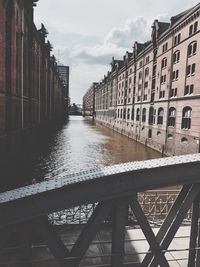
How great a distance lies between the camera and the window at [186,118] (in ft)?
78.1

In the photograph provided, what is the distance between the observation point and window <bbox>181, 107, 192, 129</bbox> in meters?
23.8

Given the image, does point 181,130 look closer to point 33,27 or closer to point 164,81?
point 164,81

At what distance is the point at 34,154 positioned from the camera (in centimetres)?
2469

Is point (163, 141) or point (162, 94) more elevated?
point (162, 94)

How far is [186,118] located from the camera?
2450cm

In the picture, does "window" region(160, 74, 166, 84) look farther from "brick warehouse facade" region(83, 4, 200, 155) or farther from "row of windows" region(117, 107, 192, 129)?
"row of windows" region(117, 107, 192, 129)

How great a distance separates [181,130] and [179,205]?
874 inches

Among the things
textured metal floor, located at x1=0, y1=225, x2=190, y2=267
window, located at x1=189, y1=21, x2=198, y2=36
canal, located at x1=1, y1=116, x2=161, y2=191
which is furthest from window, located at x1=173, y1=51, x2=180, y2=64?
textured metal floor, located at x1=0, y1=225, x2=190, y2=267

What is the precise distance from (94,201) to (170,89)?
1073 inches

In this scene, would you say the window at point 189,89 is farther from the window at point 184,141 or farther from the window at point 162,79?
the window at point 162,79

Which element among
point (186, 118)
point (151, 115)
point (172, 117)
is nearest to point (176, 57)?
point (172, 117)

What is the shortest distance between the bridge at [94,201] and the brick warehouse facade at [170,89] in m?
17.4

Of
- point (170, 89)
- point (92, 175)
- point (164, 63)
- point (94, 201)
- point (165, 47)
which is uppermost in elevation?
point (165, 47)

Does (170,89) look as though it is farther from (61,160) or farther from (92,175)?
(92,175)
